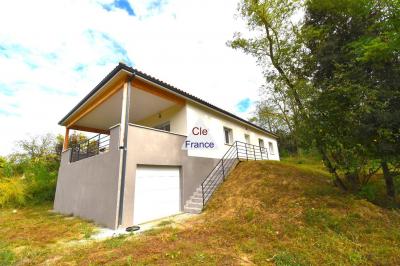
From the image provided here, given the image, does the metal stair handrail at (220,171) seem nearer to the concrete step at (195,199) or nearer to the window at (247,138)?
the concrete step at (195,199)

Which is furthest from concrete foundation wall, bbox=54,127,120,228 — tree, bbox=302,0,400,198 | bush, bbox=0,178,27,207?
tree, bbox=302,0,400,198

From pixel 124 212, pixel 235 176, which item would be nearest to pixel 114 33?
pixel 124 212

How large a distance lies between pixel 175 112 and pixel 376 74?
27.0ft

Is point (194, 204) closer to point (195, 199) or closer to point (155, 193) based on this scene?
point (195, 199)

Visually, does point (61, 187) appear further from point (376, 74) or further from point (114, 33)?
point (376, 74)

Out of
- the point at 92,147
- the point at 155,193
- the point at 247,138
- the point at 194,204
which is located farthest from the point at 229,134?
the point at 92,147

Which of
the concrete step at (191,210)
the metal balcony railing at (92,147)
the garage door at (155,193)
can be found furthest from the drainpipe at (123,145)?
the concrete step at (191,210)

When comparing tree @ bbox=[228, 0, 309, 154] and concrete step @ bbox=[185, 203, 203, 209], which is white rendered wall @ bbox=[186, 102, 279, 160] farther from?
tree @ bbox=[228, 0, 309, 154]

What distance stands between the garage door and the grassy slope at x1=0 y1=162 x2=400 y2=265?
1.59 meters

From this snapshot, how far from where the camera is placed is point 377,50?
233 inches

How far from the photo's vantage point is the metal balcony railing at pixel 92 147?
8.31 metres

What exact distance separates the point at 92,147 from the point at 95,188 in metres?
2.55

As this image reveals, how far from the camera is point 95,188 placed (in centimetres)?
775

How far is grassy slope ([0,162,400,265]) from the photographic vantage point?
3.76 meters
